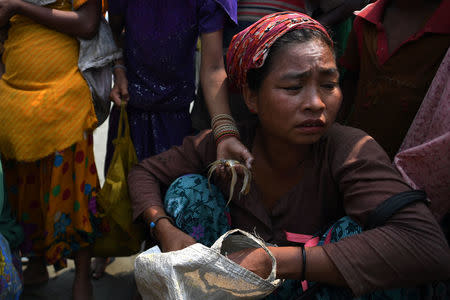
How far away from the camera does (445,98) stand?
1.60 meters

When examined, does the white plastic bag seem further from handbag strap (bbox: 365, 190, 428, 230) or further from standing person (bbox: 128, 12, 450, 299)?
handbag strap (bbox: 365, 190, 428, 230)

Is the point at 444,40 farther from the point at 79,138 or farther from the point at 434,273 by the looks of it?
the point at 79,138

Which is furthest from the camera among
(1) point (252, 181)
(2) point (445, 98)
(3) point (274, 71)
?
(1) point (252, 181)

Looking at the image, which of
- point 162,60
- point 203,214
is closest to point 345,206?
point 203,214

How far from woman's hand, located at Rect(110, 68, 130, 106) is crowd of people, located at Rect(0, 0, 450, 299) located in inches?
0.5

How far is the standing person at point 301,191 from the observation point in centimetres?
141

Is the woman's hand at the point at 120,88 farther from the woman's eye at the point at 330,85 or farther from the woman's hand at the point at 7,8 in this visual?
the woman's eye at the point at 330,85

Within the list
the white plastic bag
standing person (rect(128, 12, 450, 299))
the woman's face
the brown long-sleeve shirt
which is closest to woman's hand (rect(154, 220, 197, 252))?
standing person (rect(128, 12, 450, 299))

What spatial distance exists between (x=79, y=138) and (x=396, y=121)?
1.44m

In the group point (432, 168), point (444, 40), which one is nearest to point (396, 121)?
point (444, 40)

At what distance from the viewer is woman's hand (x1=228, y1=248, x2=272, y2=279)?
57.6 inches

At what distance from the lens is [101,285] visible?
2781 mm

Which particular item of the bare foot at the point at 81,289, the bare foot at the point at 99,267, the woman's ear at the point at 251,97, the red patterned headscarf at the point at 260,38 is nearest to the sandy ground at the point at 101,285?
the bare foot at the point at 99,267

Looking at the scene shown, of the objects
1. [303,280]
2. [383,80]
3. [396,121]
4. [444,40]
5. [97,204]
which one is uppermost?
[444,40]
